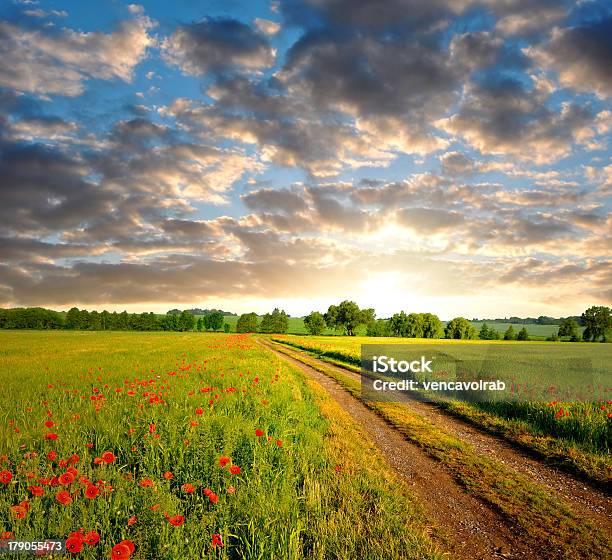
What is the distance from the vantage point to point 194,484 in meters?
5.11

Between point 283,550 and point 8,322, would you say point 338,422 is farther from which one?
point 8,322

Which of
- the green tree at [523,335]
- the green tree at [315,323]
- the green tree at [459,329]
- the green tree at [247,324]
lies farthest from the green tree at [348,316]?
the green tree at [523,335]

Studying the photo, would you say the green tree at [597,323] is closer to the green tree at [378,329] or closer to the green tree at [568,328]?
the green tree at [568,328]

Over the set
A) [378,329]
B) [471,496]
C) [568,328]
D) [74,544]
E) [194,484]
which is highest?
[74,544]

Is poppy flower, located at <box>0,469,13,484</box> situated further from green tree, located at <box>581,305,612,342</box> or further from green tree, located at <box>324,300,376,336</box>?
green tree, located at <box>581,305,612,342</box>

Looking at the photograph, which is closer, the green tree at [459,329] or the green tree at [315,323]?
the green tree at [459,329]


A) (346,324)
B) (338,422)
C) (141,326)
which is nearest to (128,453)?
(338,422)

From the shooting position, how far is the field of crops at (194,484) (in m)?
3.84

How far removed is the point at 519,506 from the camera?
5.85 meters

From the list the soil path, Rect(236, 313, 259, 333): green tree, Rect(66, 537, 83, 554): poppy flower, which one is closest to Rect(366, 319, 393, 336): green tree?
Rect(236, 313, 259, 333): green tree

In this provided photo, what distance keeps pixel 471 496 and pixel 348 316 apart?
119 m

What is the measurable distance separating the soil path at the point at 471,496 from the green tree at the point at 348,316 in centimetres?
11452

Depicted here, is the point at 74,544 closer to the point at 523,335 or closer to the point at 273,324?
the point at 523,335

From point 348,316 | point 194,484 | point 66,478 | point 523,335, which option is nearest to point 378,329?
point 348,316
